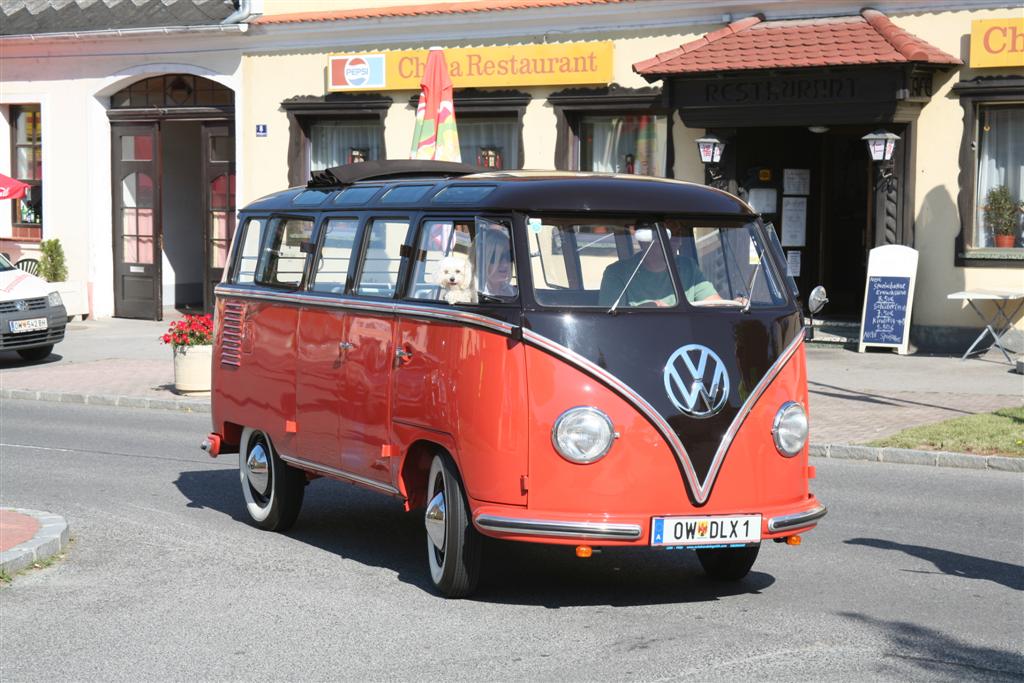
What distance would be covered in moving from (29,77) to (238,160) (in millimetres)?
5354

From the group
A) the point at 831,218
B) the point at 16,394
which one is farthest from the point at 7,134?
the point at 831,218

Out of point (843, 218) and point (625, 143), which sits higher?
point (625, 143)

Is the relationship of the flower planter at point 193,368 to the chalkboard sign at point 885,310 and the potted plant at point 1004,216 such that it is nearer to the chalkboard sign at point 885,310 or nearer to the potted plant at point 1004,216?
the chalkboard sign at point 885,310

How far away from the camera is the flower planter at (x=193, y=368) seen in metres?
17.1

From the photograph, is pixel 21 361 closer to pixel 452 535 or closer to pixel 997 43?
pixel 997 43

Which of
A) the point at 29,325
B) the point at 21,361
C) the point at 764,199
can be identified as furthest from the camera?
the point at 764,199

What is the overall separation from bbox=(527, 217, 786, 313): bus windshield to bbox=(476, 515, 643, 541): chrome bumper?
106 cm

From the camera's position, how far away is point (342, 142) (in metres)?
25.8

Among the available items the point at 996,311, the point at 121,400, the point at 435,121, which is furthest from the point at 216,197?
the point at 996,311

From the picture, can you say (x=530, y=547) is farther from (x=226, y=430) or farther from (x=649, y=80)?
(x=649, y=80)

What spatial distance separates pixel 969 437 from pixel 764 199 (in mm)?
9583

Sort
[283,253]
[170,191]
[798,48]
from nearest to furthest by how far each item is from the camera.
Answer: [283,253], [798,48], [170,191]

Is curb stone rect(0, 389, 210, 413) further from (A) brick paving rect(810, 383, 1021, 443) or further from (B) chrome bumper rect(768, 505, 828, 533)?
(B) chrome bumper rect(768, 505, 828, 533)

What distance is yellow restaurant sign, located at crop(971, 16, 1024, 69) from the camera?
1905 cm
